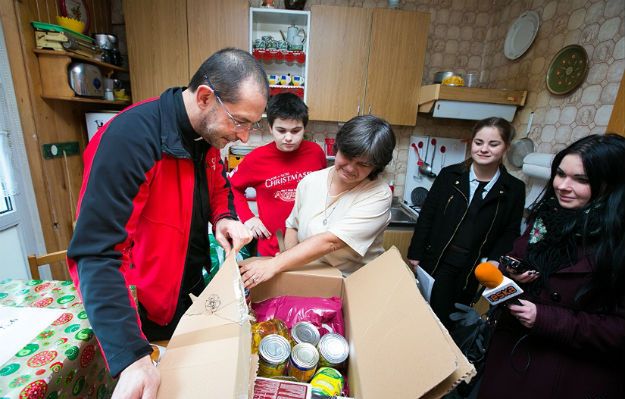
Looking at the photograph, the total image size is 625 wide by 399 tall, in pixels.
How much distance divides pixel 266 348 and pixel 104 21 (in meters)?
2.77

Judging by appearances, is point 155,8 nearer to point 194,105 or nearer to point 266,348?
point 194,105

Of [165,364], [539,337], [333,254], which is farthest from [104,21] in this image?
[539,337]

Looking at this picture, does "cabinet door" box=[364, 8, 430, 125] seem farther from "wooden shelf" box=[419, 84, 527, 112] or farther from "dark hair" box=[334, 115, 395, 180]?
"dark hair" box=[334, 115, 395, 180]

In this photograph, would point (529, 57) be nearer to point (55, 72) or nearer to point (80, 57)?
point (80, 57)

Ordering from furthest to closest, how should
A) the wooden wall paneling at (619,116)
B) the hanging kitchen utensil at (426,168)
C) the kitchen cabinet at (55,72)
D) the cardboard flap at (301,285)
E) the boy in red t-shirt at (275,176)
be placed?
the hanging kitchen utensil at (426,168) → the kitchen cabinet at (55,72) → the boy in red t-shirt at (275,176) → the wooden wall paneling at (619,116) → the cardboard flap at (301,285)

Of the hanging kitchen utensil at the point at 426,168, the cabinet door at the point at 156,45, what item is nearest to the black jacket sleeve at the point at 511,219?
the hanging kitchen utensil at the point at 426,168

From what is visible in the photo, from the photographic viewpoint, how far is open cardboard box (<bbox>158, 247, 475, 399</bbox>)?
0.52m

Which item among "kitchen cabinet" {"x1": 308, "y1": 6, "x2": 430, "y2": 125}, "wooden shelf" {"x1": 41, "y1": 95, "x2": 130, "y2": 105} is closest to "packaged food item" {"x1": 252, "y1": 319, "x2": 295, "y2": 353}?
"kitchen cabinet" {"x1": 308, "y1": 6, "x2": 430, "y2": 125}

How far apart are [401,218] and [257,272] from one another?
1.82 m

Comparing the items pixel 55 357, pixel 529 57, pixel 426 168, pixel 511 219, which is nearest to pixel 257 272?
pixel 55 357

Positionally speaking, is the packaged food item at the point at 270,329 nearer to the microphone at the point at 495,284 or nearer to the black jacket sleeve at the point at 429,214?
the microphone at the point at 495,284

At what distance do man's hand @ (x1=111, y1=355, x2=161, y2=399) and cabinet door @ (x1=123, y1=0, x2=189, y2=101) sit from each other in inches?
83.2

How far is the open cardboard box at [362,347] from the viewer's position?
0.52m

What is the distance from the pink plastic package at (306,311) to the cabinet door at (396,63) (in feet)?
5.74
